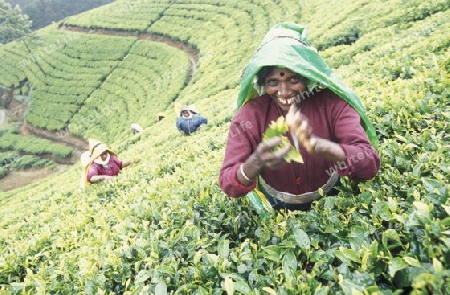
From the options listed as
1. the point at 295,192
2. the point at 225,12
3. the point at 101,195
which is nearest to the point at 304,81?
the point at 295,192

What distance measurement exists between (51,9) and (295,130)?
92895mm

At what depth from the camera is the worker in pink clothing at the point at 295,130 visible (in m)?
1.93

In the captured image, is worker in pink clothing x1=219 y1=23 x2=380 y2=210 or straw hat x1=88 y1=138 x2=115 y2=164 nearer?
worker in pink clothing x1=219 y1=23 x2=380 y2=210

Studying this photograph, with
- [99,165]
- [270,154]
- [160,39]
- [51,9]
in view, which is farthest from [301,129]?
[51,9]

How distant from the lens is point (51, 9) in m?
77.6

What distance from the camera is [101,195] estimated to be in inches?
234

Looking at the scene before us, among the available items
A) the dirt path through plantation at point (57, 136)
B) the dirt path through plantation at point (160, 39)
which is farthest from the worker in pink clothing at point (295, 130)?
the dirt path through plantation at point (160, 39)

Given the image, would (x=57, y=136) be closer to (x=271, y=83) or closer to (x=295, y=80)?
(x=271, y=83)

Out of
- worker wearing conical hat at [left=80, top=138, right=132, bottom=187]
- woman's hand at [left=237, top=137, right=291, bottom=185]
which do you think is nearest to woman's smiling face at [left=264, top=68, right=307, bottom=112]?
woman's hand at [left=237, top=137, right=291, bottom=185]

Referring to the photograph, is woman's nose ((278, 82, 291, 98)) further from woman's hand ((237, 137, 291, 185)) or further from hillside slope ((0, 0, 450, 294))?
hillside slope ((0, 0, 450, 294))

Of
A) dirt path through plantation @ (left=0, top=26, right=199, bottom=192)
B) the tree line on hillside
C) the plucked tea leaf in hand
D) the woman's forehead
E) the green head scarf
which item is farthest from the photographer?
the tree line on hillside

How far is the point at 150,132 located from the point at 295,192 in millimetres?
12715

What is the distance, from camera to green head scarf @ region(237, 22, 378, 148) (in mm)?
2119

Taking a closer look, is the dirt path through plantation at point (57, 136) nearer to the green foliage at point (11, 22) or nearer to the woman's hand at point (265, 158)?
the green foliage at point (11, 22)
